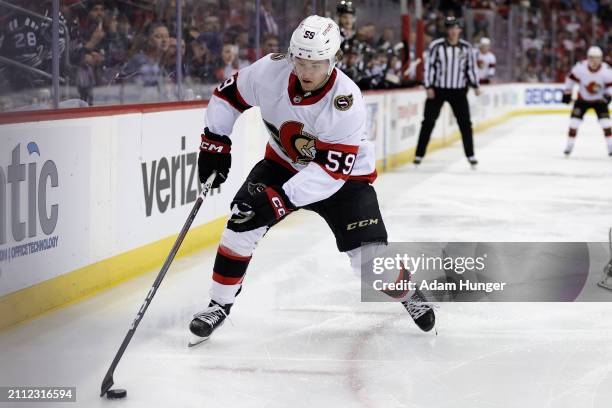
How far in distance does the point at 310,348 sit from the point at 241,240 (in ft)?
1.45

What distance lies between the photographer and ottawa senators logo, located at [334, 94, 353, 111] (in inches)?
128

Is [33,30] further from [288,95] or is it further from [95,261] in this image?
[288,95]

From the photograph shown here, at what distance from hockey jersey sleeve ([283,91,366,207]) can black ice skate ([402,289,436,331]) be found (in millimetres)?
698

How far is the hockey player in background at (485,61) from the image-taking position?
17.4 metres

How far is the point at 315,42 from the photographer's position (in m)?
3.14

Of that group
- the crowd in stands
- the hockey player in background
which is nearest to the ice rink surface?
the crowd in stands

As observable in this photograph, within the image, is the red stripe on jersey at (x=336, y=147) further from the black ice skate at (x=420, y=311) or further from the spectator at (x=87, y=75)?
the spectator at (x=87, y=75)

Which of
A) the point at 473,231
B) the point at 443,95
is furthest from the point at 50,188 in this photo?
the point at 443,95

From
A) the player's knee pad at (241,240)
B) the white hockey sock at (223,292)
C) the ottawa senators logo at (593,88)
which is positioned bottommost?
the white hockey sock at (223,292)

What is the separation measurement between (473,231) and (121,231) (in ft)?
7.87

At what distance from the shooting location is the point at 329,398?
9.76 feet

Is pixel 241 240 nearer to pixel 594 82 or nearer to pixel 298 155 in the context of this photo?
pixel 298 155

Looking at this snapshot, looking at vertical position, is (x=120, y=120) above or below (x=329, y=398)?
above

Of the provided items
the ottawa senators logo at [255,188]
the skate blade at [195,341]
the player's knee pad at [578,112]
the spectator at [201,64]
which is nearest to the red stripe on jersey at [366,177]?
the ottawa senators logo at [255,188]
